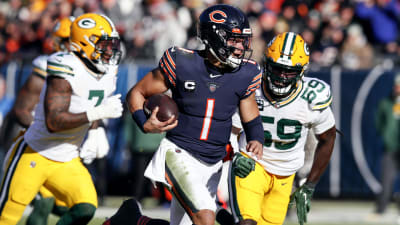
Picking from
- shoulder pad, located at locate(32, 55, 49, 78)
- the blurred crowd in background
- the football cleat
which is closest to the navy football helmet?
the football cleat

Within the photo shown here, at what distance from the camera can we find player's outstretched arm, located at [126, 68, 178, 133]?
4.45 metres

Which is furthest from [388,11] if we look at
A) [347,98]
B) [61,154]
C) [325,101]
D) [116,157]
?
[61,154]

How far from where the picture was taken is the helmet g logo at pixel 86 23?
534cm

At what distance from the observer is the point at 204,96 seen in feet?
15.4

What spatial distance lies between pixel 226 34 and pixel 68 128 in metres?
1.27

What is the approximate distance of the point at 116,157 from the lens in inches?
388

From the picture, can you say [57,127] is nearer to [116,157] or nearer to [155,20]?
[116,157]

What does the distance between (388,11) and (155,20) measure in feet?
12.2

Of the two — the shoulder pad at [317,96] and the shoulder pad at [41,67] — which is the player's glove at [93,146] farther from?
the shoulder pad at [317,96]

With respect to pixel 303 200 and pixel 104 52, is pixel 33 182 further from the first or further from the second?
pixel 303 200

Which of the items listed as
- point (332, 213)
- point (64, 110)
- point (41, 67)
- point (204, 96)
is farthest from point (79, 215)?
point (332, 213)

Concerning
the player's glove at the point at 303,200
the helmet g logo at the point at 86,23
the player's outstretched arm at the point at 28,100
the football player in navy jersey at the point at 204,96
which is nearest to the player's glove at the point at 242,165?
the football player in navy jersey at the point at 204,96

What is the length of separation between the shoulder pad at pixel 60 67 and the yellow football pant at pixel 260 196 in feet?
4.43

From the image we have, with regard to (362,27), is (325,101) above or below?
above
